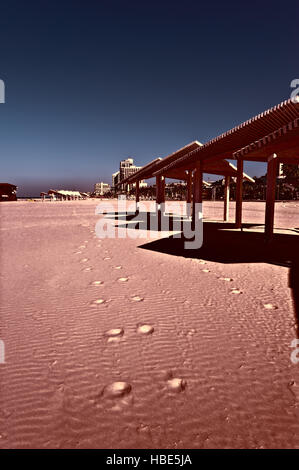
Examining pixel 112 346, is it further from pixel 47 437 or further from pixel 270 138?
pixel 270 138

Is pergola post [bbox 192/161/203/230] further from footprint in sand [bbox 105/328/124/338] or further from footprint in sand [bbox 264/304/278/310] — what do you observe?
footprint in sand [bbox 105/328/124/338]

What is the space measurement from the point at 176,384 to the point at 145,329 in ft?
2.55

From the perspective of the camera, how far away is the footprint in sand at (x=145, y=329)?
2.39 meters

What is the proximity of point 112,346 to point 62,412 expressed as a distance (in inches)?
28.0

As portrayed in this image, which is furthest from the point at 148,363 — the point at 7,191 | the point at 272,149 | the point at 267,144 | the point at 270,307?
the point at 7,191

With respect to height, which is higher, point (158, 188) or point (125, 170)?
point (125, 170)

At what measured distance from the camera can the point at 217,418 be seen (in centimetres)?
145

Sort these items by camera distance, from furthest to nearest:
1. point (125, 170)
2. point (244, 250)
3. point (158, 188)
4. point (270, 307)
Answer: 1. point (125, 170)
2. point (158, 188)
3. point (244, 250)
4. point (270, 307)

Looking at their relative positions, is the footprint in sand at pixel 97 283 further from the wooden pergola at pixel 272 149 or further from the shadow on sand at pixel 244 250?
the wooden pergola at pixel 272 149

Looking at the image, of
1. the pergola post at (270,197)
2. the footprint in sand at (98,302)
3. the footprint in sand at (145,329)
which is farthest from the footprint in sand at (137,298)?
the pergola post at (270,197)

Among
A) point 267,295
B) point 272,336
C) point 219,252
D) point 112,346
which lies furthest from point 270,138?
point 112,346

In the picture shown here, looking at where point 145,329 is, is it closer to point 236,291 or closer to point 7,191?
point 236,291

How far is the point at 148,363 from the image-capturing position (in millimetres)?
1942

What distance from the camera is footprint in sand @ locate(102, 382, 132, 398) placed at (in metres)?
1.62
